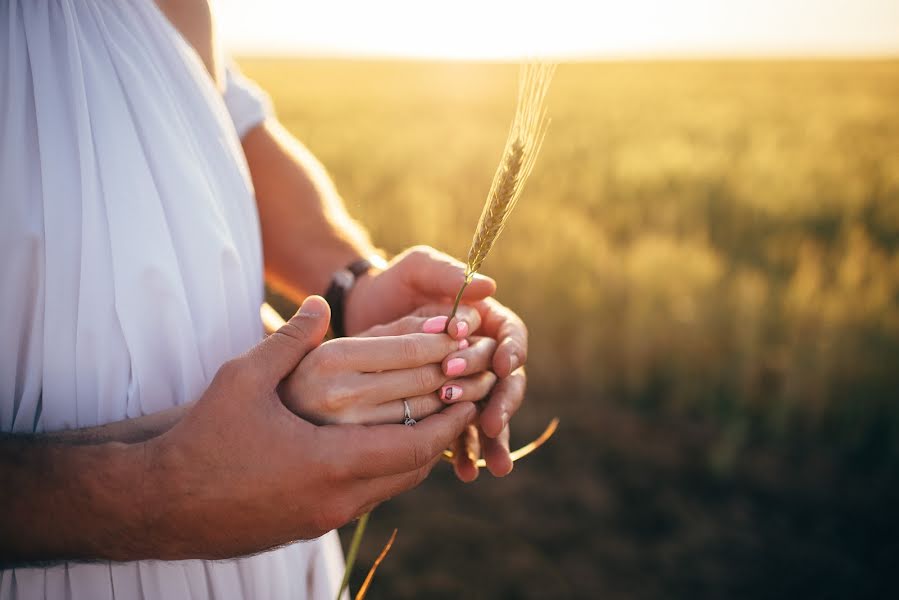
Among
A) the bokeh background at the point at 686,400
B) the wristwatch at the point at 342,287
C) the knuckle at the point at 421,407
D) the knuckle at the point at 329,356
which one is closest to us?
the knuckle at the point at 329,356

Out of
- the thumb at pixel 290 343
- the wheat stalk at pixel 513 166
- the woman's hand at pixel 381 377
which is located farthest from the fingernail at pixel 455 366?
the thumb at pixel 290 343

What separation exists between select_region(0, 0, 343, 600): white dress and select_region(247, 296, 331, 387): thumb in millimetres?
181

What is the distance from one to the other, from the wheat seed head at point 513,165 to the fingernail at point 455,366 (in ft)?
0.52

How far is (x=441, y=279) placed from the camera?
4.37 feet

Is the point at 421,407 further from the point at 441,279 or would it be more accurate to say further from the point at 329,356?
the point at 441,279

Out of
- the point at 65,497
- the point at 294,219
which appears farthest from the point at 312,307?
the point at 294,219

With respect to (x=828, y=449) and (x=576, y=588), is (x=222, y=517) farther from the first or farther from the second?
(x=828, y=449)

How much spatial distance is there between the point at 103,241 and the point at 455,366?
555 millimetres

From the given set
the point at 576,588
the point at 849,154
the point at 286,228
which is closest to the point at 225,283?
the point at 286,228

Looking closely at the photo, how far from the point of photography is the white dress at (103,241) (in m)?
0.90

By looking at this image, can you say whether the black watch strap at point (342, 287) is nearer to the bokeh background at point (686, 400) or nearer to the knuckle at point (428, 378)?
the knuckle at point (428, 378)

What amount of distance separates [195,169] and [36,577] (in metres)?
0.65

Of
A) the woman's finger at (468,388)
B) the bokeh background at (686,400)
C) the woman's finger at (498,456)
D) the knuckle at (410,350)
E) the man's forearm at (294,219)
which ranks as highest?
the man's forearm at (294,219)

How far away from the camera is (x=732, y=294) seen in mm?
4016
